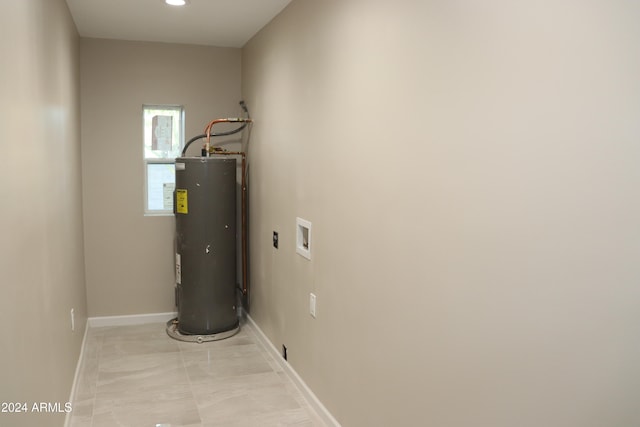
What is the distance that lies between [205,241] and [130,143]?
117 centimetres

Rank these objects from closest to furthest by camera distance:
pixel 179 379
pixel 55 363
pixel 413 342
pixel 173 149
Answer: pixel 413 342, pixel 55 363, pixel 179 379, pixel 173 149

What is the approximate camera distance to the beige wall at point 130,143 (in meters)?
4.82

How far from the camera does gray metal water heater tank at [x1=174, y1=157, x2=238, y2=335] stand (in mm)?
4590

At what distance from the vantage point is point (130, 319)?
5.07m

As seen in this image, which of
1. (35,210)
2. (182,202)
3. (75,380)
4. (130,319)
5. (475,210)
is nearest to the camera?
(475,210)

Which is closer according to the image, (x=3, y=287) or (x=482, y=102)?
(x=3, y=287)

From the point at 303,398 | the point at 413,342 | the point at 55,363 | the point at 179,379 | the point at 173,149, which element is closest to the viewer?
the point at 413,342

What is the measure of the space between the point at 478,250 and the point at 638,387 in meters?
0.62

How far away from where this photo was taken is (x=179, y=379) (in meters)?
3.81

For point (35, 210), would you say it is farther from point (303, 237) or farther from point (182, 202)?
point (182, 202)

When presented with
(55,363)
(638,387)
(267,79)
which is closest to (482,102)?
(638,387)

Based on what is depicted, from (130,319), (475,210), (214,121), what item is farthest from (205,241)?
(475,210)

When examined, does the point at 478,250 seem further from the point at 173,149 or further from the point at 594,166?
the point at 173,149

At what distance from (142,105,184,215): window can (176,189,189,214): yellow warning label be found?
0.54 metres
